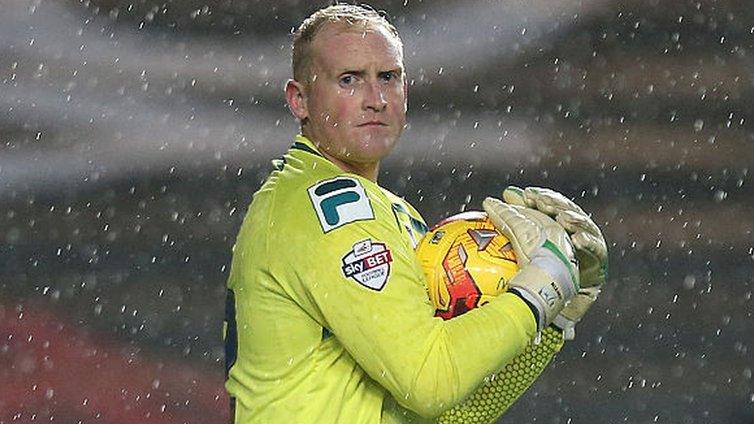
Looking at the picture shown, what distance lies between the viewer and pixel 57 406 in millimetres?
5070

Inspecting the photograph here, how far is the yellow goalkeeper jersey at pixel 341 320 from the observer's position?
3162 mm

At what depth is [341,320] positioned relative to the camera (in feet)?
10.4

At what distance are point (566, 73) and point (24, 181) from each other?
185 centimetres

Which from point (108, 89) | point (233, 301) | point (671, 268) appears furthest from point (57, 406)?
point (671, 268)

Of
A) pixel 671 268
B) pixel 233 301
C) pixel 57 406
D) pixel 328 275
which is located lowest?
pixel 57 406

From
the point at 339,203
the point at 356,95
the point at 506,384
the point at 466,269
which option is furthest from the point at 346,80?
the point at 506,384

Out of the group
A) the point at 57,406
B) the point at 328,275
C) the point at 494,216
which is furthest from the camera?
the point at 57,406

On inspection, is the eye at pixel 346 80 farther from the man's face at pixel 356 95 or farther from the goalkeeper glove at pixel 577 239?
the goalkeeper glove at pixel 577 239

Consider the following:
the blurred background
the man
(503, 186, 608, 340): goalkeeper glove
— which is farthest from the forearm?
the blurred background

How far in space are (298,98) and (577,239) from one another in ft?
2.51

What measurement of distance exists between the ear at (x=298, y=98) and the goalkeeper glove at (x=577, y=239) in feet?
→ 1.71

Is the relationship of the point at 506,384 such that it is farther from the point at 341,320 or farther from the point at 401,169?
the point at 401,169

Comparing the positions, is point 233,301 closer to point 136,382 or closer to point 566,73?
point 136,382

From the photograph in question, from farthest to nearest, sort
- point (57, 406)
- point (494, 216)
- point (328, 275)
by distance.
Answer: point (57, 406), point (494, 216), point (328, 275)
